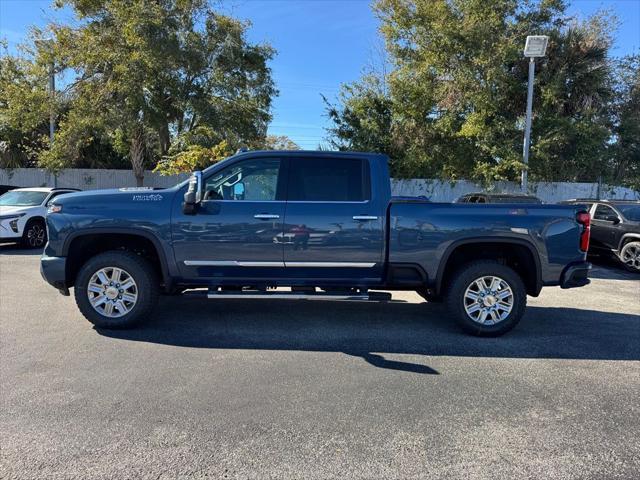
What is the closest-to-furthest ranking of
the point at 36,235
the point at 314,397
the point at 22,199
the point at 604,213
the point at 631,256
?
the point at 314,397
the point at 631,256
the point at 604,213
the point at 36,235
the point at 22,199

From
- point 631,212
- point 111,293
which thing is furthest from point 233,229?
point 631,212

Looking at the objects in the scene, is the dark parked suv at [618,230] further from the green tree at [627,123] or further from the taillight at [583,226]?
the green tree at [627,123]

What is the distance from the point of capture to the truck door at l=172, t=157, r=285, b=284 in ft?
17.7

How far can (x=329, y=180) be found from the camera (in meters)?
5.65

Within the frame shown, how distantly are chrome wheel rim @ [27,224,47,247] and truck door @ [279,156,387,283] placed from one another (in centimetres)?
980

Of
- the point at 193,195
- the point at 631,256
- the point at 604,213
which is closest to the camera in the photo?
the point at 193,195

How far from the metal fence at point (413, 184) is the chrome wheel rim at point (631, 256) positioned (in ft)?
22.9

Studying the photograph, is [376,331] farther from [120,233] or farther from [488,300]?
[120,233]

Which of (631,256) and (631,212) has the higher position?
(631,212)

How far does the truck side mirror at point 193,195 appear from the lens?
17.2ft

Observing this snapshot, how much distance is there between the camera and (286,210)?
5.43 metres

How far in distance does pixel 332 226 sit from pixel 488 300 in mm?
1964

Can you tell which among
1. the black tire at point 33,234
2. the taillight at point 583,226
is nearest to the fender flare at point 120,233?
the taillight at point 583,226

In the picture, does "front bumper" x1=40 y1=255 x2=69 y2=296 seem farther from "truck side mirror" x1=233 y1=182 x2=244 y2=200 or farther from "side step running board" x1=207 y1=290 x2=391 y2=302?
"truck side mirror" x1=233 y1=182 x2=244 y2=200
